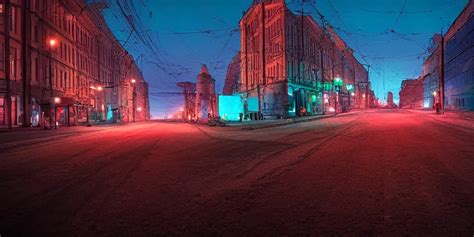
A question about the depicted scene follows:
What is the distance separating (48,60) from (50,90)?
10.9 feet

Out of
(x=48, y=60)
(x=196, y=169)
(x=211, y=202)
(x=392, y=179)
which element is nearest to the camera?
(x=211, y=202)

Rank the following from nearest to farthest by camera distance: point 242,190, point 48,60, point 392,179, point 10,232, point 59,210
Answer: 1. point 10,232
2. point 59,210
3. point 242,190
4. point 392,179
5. point 48,60

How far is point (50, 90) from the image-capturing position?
32.3m

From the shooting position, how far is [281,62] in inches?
1601

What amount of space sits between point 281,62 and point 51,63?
28.3 meters

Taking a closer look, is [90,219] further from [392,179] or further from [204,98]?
[204,98]

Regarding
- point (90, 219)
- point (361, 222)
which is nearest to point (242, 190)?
point (361, 222)

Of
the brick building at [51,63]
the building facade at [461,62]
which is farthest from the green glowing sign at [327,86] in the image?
the brick building at [51,63]

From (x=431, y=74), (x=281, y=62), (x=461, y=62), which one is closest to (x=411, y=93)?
(x=431, y=74)

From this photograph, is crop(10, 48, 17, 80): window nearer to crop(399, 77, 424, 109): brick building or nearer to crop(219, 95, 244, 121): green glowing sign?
crop(219, 95, 244, 121): green glowing sign

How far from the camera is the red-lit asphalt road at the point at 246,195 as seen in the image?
3402 millimetres

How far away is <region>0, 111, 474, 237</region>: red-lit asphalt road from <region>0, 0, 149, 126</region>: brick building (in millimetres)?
23481

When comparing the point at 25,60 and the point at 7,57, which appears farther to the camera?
the point at 25,60

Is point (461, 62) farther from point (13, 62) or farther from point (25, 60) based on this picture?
point (13, 62)
